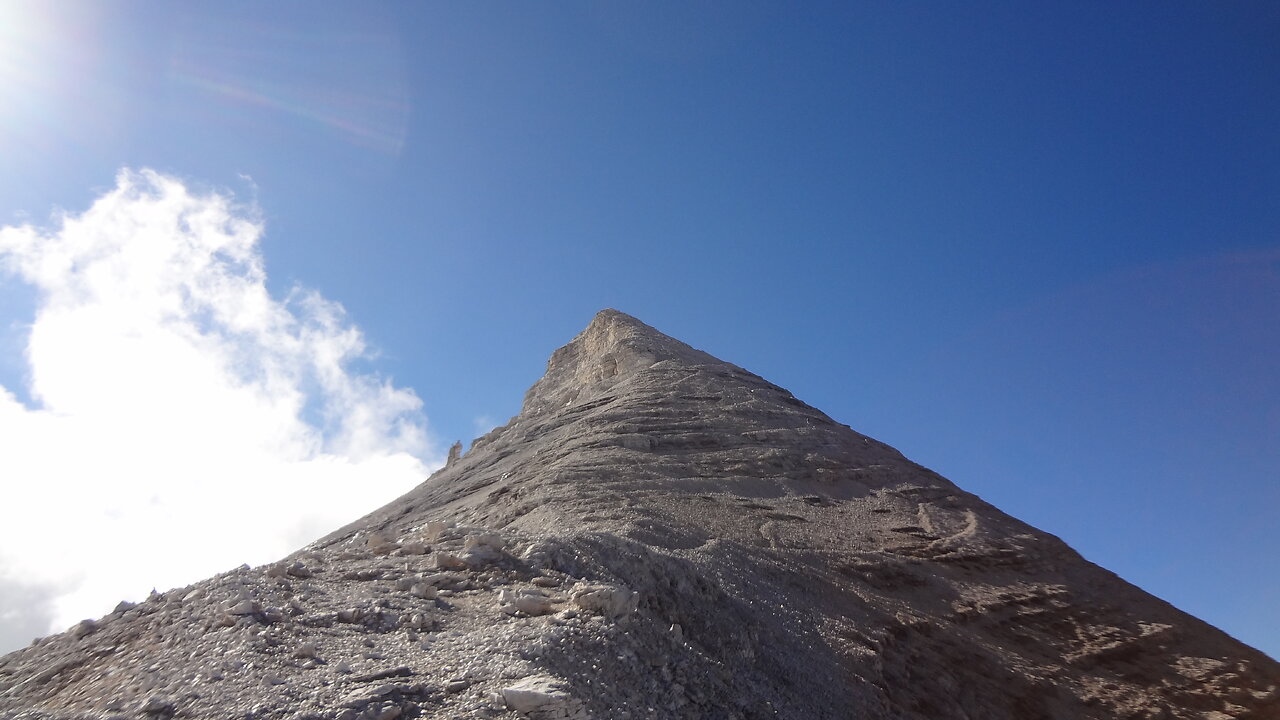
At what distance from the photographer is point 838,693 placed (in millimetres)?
10547

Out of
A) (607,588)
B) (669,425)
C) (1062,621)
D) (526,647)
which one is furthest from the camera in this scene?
(669,425)

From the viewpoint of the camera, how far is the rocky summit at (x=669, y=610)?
6688mm

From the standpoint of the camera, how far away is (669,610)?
32.1 ft

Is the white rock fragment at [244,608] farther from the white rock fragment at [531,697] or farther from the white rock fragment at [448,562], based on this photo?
the white rock fragment at [531,697]

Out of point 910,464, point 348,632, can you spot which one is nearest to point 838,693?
point 348,632

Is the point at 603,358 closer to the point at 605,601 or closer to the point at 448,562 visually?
the point at 448,562

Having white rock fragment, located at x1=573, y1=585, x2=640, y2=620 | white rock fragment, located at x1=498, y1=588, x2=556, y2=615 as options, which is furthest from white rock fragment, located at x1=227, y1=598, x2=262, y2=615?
white rock fragment, located at x1=573, y1=585, x2=640, y2=620

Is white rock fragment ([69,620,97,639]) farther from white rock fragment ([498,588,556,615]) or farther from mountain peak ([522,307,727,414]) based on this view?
mountain peak ([522,307,727,414])

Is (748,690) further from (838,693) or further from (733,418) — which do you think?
(733,418)

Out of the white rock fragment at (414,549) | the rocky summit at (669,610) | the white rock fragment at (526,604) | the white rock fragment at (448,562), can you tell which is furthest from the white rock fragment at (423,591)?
the white rock fragment at (414,549)

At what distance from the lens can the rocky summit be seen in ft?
21.9

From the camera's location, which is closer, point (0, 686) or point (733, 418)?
point (0, 686)

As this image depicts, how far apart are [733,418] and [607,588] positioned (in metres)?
14.6

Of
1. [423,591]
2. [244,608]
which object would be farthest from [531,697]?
[244,608]
